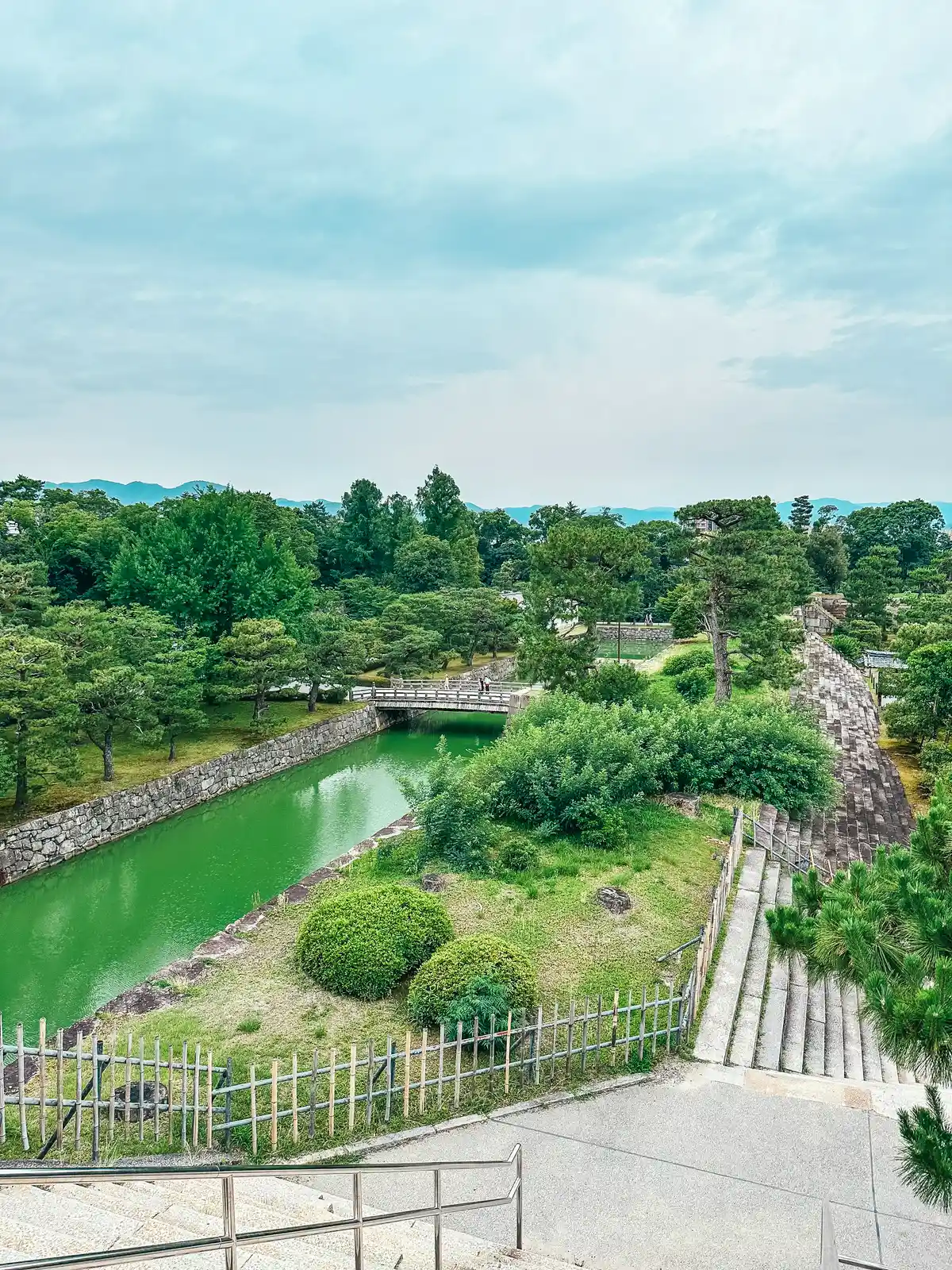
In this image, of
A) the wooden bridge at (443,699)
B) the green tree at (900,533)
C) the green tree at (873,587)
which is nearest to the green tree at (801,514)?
the green tree at (900,533)

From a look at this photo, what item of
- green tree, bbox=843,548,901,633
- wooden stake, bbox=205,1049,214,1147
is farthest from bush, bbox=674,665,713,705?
wooden stake, bbox=205,1049,214,1147

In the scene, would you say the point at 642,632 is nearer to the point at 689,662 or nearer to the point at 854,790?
the point at 689,662

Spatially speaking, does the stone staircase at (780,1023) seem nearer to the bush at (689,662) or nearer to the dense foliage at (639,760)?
the dense foliage at (639,760)

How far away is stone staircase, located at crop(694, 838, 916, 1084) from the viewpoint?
762cm

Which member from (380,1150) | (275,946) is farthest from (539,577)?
(380,1150)

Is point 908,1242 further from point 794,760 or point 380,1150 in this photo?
point 794,760

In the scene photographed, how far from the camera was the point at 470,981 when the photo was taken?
25.5ft

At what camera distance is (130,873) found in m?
16.1

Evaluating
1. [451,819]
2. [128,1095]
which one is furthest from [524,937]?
[128,1095]

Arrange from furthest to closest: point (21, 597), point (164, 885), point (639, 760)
A: point (21, 597) → point (164, 885) → point (639, 760)

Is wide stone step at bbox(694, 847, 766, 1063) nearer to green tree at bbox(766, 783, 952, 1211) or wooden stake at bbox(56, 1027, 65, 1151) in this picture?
green tree at bbox(766, 783, 952, 1211)

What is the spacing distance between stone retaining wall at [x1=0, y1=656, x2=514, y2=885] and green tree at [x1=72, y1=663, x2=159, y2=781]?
1.05 meters

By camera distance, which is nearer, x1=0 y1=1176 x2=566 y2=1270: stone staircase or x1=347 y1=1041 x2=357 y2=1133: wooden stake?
x1=0 y1=1176 x2=566 y2=1270: stone staircase

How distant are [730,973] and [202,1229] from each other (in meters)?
6.42
